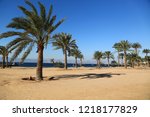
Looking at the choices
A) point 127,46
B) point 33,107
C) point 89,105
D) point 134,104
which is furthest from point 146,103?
point 127,46

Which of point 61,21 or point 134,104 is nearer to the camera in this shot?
point 134,104

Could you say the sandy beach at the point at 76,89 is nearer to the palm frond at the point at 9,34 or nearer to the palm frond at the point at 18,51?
the palm frond at the point at 18,51

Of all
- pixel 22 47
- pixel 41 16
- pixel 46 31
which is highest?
pixel 41 16

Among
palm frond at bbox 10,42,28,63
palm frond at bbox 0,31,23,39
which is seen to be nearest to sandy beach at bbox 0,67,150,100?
palm frond at bbox 10,42,28,63

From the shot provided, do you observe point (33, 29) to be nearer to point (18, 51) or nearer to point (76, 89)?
point (18, 51)

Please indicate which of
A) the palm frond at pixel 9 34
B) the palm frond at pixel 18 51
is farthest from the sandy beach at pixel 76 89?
the palm frond at pixel 9 34

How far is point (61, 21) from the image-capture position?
1842cm

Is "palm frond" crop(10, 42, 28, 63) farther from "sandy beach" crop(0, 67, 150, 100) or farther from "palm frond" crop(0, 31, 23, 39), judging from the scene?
"sandy beach" crop(0, 67, 150, 100)

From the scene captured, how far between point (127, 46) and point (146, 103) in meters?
45.6

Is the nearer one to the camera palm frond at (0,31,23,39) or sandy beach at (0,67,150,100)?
sandy beach at (0,67,150,100)

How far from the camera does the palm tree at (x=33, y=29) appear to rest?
17031 mm

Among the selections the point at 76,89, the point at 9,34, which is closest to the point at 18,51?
the point at 9,34

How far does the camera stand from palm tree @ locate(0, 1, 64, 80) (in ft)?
55.9

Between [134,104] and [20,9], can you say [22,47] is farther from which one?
[134,104]
